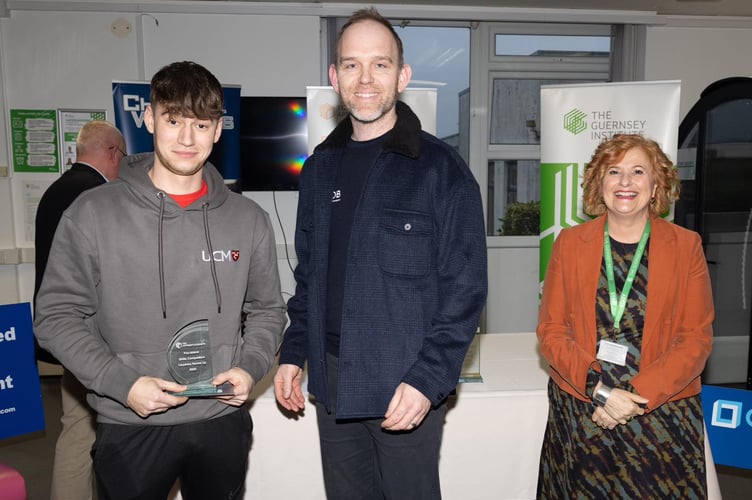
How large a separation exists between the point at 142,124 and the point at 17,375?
70.2 inches

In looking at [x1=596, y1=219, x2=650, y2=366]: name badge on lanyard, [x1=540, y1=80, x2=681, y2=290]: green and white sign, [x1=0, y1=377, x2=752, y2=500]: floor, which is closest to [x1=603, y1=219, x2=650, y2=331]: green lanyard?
[x1=596, y1=219, x2=650, y2=366]: name badge on lanyard

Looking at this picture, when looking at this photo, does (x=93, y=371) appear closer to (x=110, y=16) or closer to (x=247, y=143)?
(x=247, y=143)

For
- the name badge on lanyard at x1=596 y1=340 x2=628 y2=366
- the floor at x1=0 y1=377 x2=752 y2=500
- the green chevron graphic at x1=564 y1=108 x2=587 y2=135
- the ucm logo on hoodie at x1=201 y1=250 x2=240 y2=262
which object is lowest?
the floor at x1=0 y1=377 x2=752 y2=500

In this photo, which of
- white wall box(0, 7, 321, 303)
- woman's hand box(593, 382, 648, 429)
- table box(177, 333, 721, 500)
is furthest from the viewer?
white wall box(0, 7, 321, 303)

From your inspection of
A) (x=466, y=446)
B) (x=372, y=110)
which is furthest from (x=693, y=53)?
(x=372, y=110)

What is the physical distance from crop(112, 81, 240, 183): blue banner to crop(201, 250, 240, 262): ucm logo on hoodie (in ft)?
8.15

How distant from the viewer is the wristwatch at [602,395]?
1642 mm

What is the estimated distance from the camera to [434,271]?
140 cm

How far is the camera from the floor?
2863mm

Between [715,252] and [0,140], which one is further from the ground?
[0,140]

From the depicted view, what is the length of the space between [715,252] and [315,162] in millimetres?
3544

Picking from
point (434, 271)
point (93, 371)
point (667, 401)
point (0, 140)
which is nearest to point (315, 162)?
point (434, 271)

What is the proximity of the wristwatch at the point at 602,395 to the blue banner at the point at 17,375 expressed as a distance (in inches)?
94.6

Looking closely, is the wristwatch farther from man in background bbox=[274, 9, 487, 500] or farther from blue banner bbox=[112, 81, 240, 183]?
blue banner bbox=[112, 81, 240, 183]
